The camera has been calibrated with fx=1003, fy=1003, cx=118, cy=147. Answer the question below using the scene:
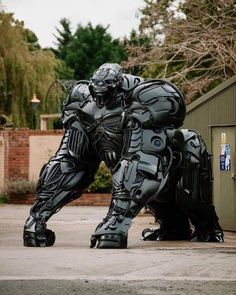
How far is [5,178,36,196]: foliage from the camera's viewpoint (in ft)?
106

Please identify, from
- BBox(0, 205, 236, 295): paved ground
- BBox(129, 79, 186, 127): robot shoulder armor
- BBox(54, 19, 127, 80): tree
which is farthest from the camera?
BBox(54, 19, 127, 80): tree

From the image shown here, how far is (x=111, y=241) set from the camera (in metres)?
12.4

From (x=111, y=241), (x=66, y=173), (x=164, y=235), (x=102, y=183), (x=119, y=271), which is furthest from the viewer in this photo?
(x=102, y=183)

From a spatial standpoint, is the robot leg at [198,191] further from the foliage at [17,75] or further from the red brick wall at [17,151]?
the foliage at [17,75]

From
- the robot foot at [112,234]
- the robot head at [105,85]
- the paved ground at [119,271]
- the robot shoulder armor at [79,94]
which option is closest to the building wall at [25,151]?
the robot shoulder armor at [79,94]

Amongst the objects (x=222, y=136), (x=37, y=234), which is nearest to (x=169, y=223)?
(x=37, y=234)

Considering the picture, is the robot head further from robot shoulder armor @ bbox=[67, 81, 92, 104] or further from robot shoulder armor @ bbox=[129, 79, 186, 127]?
robot shoulder armor @ bbox=[67, 81, 92, 104]

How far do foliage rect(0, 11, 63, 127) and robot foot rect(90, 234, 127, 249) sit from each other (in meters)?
30.0

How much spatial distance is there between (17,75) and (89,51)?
107 ft

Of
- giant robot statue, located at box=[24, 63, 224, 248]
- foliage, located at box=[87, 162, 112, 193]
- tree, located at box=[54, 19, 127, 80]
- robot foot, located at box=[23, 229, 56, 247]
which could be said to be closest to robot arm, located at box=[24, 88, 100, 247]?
giant robot statue, located at box=[24, 63, 224, 248]

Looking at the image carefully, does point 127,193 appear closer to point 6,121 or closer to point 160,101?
point 160,101

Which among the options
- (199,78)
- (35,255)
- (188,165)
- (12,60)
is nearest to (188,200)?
(188,165)

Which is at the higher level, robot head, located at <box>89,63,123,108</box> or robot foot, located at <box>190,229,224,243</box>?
robot head, located at <box>89,63,123,108</box>

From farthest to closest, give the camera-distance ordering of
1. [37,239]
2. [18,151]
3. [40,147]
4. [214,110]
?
[18,151] → [40,147] → [214,110] → [37,239]
